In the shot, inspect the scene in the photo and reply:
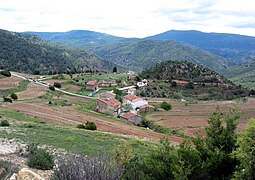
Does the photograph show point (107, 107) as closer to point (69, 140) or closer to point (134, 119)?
point (134, 119)

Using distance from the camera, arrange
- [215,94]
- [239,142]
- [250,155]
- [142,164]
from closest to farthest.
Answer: [250,155] → [239,142] → [142,164] → [215,94]

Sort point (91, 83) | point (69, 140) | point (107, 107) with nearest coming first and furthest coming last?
point (69, 140)
point (107, 107)
point (91, 83)

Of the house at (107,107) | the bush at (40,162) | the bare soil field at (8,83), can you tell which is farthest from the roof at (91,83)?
the bush at (40,162)

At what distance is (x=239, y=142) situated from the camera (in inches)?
376

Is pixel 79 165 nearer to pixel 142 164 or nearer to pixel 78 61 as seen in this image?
pixel 142 164

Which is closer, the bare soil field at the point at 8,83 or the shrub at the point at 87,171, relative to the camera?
the shrub at the point at 87,171

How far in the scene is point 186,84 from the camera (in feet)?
332

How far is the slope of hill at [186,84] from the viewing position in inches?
3474

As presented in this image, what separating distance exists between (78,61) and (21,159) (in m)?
153

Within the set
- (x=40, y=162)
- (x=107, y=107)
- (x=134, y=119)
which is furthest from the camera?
(x=107, y=107)

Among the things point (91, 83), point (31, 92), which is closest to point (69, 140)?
point (31, 92)

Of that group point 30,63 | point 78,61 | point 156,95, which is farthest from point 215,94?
point 78,61

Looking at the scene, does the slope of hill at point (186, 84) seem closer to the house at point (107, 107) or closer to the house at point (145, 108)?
the house at point (145, 108)

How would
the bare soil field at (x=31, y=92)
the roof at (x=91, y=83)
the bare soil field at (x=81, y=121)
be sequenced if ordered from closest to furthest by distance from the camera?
the bare soil field at (x=81, y=121) → the bare soil field at (x=31, y=92) → the roof at (x=91, y=83)
